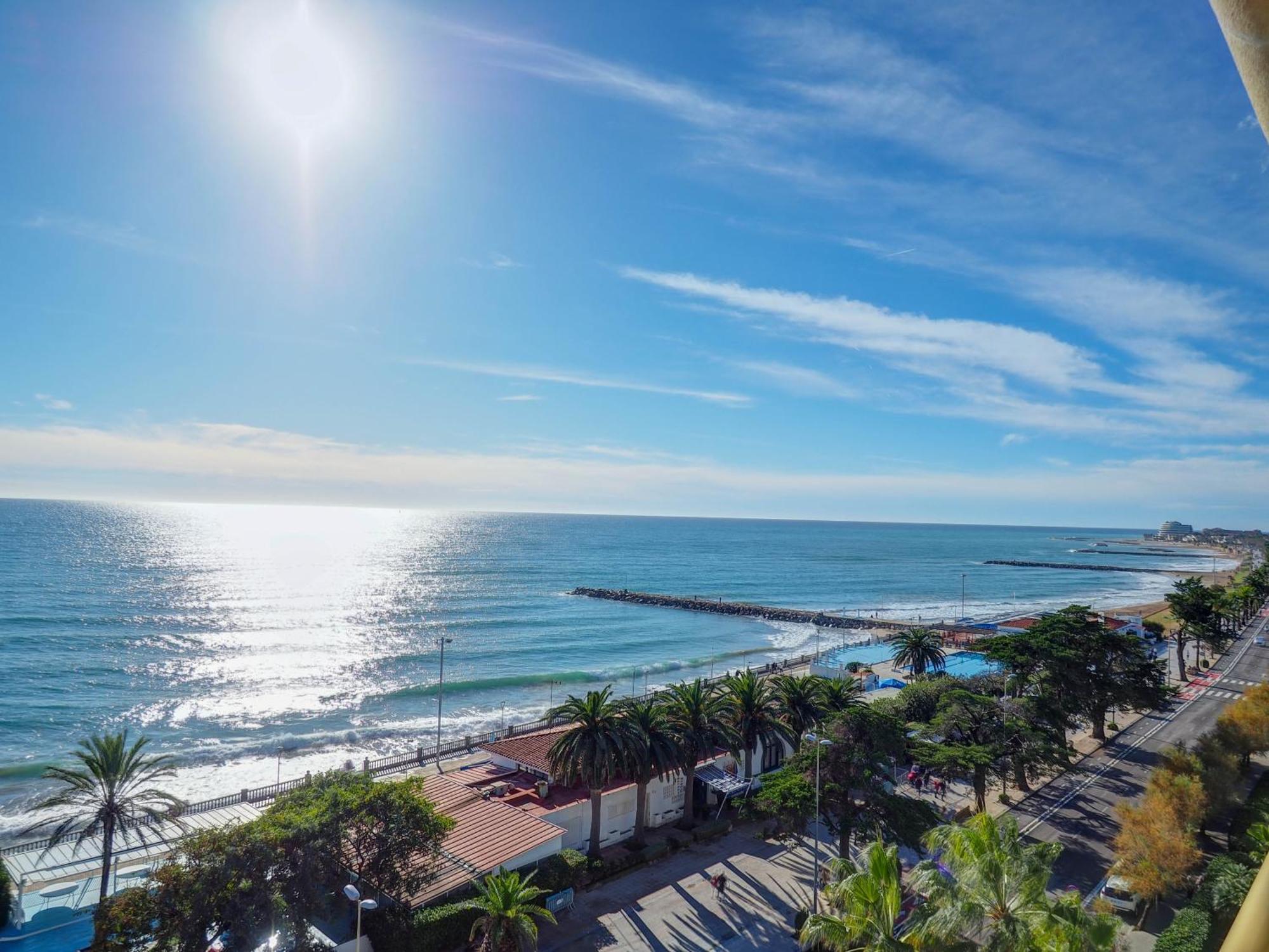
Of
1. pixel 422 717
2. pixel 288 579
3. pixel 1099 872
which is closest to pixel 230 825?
pixel 1099 872

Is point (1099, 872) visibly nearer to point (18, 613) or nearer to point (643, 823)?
point (643, 823)

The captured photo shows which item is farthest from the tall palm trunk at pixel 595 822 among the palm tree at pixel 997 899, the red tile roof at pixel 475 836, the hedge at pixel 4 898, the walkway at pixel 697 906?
the hedge at pixel 4 898

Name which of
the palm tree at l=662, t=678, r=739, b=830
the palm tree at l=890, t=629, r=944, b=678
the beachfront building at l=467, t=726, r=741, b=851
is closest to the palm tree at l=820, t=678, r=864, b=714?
the beachfront building at l=467, t=726, r=741, b=851

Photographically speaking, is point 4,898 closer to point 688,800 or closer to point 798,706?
point 688,800

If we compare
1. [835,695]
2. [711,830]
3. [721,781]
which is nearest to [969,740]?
[835,695]

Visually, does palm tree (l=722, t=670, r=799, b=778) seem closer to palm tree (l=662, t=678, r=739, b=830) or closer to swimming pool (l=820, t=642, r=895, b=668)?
palm tree (l=662, t=678, r=739, b=830)
